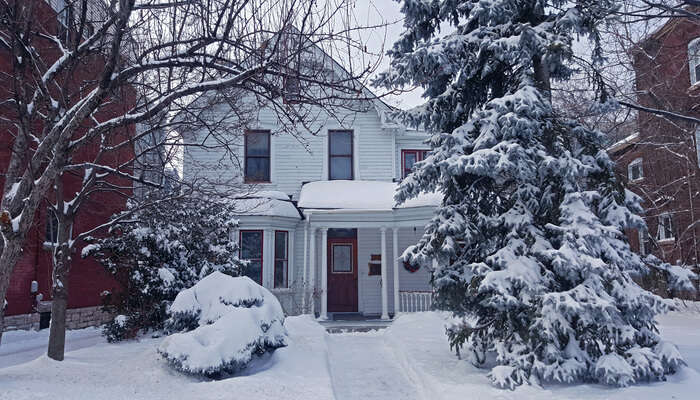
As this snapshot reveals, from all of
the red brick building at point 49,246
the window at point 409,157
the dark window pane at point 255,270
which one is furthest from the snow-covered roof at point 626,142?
the red brick building at point 49,246

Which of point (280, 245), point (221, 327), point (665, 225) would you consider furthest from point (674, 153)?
point (221, 327)

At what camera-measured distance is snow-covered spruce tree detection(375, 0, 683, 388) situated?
20.2ft

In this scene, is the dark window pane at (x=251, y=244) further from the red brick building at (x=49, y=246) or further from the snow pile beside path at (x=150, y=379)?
the snow pile beside path at (x=150, y=379)

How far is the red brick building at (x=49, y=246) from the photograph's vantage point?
31.8 feet

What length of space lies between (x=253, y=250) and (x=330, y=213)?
2.62 m

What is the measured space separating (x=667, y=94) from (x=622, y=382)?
10369mm

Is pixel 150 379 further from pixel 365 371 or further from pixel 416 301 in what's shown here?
pixel 416 301

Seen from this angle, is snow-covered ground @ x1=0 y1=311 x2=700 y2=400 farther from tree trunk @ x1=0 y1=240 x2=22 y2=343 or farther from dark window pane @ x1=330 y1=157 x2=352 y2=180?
dark window pane @ x1=330 y1=157 x2=352 y2=180

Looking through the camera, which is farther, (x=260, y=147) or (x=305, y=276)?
(x=260, y=147)

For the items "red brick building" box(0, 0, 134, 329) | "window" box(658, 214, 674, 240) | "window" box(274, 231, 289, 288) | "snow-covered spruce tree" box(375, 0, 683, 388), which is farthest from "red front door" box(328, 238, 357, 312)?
"window" box(658, 214, 674, 240)

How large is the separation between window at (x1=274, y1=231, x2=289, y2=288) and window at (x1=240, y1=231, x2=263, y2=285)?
529 millimetres

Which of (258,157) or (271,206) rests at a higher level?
(258,157)

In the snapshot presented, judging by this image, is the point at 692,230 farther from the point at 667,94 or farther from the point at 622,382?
the point at 622,382

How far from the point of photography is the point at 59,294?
787 centimetres
